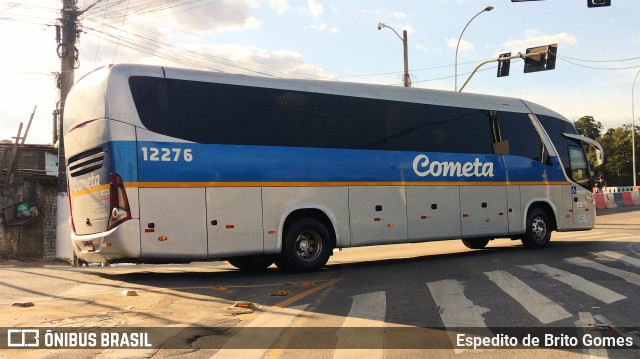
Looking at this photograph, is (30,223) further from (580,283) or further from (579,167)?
(580,283)

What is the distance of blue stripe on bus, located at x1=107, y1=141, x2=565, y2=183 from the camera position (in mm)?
9070

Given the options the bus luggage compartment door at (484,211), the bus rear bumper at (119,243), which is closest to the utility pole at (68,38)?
the bus rear bumper at (119,243)

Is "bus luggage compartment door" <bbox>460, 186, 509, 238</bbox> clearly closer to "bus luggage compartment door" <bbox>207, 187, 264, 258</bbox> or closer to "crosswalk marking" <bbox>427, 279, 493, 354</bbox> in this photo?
"crosswalk marking" <bbox>427, 279, 493, 354</bbox>

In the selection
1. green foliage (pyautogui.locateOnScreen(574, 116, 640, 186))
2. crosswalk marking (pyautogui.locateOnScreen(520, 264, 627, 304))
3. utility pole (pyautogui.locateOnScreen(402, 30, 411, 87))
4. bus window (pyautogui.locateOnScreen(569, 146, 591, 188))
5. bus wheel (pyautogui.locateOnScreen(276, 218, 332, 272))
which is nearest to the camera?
crosswalk marking (pyautogui.locateOnScreen(520, 264, 627, 304))

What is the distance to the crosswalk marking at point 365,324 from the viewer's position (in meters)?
5.16

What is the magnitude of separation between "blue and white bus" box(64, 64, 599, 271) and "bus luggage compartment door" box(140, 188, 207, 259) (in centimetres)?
2

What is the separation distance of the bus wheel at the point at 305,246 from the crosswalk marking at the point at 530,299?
3093mm

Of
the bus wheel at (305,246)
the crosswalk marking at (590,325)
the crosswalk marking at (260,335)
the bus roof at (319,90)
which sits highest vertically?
the bus roof at (319,90)

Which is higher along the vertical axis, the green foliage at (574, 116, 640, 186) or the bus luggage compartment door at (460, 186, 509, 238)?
the green foliage at (574, 116, 640, 186)

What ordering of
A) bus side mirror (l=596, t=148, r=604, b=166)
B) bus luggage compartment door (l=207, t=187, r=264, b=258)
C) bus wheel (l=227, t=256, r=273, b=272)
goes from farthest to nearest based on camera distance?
1. bus side mirror (l=596, t=148, r=604, b=166)
2. bus wheel (l=227, t=256, r=273, b=272)
3. bus luggage compartment door (l=207, t=187, r=264, b=258)

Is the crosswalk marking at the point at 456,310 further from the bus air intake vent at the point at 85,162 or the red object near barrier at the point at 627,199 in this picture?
the red object near barrier at the point at 627,199

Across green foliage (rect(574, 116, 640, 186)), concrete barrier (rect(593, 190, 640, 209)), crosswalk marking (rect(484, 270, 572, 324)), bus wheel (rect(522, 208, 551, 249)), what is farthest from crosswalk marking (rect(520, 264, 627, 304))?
green foliage (rect(574, 116, 640, 186))

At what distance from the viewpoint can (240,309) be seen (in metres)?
7.22

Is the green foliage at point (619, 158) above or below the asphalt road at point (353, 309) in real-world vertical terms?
above
